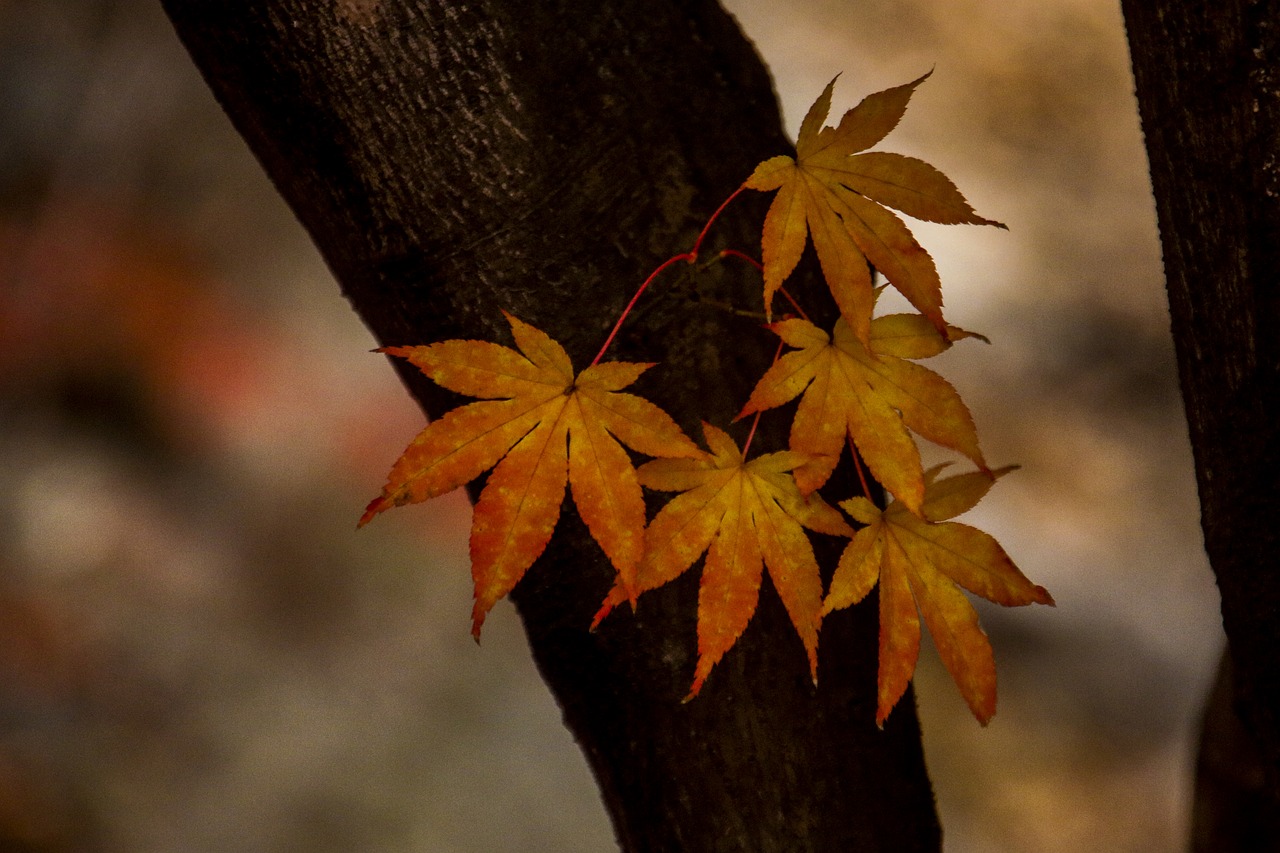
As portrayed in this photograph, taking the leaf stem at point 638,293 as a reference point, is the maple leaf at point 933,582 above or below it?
below

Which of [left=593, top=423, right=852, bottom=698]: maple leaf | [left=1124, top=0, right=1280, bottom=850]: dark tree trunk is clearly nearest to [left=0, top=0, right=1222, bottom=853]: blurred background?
[left=1124, top=0, right=1280, bottom=850]: dark tree trunk

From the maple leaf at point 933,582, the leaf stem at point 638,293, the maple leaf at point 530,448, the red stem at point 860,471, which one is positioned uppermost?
the leaf stem at point 638,293

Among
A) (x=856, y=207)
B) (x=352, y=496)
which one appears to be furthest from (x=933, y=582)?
(x=352, y=496)

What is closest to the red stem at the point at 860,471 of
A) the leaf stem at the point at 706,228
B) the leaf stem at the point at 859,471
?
the leaf stem at the point at 859,471

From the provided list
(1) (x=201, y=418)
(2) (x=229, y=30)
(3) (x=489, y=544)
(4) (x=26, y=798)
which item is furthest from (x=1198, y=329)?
(4) (x=26, y=798)

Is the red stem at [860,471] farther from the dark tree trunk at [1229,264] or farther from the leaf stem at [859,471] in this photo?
the dark tree trunk at [1229,264]

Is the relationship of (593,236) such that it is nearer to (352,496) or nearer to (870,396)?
(870,396)

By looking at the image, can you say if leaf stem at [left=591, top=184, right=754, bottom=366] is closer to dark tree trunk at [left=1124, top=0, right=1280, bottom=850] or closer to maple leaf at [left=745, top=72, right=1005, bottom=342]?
maple leaf at [left=745, top=72, right=1005, bottom=342]

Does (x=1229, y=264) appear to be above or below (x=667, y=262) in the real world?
below
